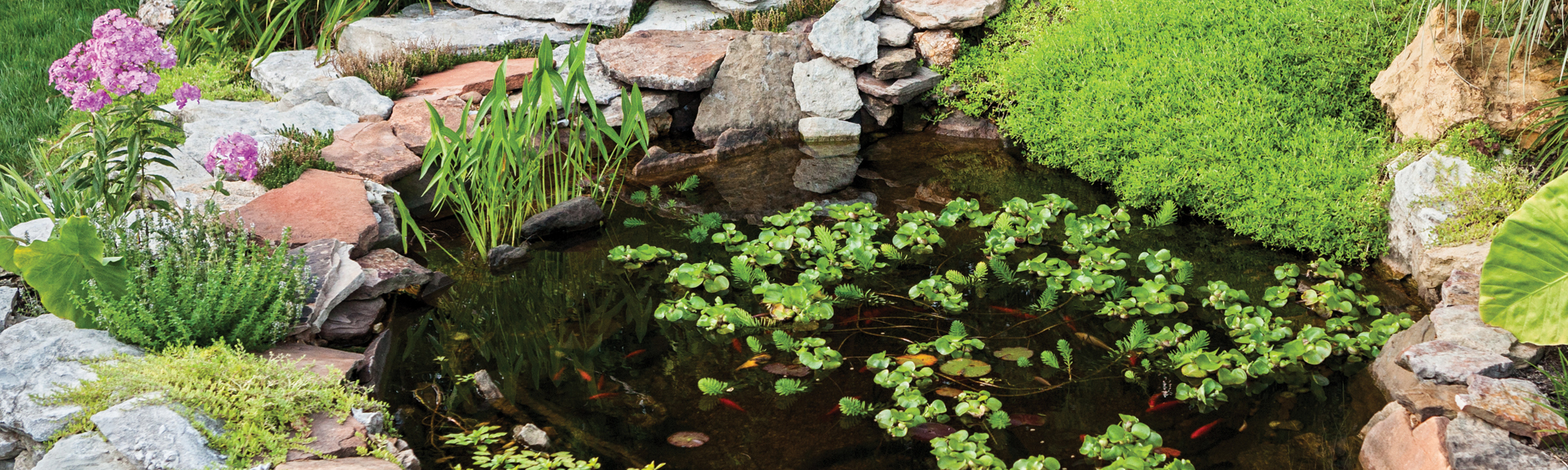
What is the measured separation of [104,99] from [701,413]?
286 cm

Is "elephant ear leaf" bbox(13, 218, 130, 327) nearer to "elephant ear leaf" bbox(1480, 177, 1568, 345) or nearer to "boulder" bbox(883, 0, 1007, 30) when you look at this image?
"elephant ear leaf" bbox(1480, 177, 1568, 345)

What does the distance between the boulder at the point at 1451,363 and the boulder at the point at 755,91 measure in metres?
5.02

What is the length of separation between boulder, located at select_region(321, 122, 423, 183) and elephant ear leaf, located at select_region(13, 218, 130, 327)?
7.04 feet

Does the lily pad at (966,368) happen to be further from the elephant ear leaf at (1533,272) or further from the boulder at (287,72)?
Result: the boulder at (287,72)

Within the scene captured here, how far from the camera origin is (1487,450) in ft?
10.6

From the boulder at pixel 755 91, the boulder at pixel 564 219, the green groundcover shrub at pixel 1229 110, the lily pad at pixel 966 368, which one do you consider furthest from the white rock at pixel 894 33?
the lily pad at pixel 966 368

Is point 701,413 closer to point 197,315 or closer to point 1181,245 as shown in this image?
point 197,315

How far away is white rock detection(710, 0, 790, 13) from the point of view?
9.15 meters

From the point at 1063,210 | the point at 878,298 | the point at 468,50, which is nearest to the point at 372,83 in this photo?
the point at 468,50

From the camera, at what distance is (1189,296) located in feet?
16.3

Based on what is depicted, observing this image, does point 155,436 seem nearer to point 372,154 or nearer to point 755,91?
point 372,154

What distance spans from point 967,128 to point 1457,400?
4.86 metres

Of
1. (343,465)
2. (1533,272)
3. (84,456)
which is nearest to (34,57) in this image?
(84,456)

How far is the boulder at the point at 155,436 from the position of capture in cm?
306
